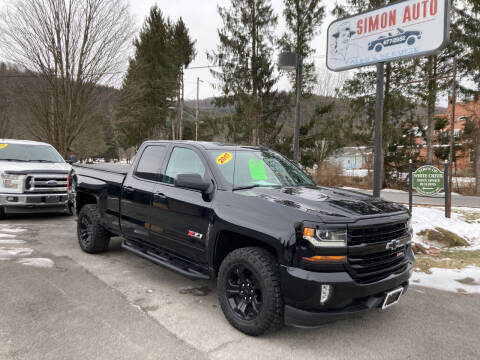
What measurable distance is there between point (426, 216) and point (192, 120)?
3562 cm

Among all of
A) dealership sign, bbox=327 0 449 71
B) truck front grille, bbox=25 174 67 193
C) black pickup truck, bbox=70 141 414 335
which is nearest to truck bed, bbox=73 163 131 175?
black pickup truck, bbox=70 141 414 335

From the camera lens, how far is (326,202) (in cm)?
322

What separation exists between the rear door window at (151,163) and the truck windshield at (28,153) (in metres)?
5.72

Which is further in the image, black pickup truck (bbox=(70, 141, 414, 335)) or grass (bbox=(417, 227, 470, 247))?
grass (bbox=(417, 227, 470, 247))

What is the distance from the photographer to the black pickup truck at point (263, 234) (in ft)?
9.07

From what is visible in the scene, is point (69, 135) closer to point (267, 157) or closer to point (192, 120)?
point (267, 157)

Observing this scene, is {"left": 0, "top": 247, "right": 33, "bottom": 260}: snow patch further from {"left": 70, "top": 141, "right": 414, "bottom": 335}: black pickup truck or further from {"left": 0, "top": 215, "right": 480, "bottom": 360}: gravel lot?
{"left": 70, "top": 141, "right": 414, "bottom": 335}: black pickup truck

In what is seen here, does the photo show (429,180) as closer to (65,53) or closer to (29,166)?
(29,166)

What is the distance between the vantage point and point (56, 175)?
8.16 metres

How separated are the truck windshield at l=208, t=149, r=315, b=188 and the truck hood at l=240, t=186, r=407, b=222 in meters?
0.22

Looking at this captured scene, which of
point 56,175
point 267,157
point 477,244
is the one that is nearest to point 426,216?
point 477,244

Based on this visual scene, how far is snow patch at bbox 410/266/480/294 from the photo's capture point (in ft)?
→ 14.8

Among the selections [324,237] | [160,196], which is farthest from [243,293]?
[160,196]

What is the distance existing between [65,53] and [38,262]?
14.1m
